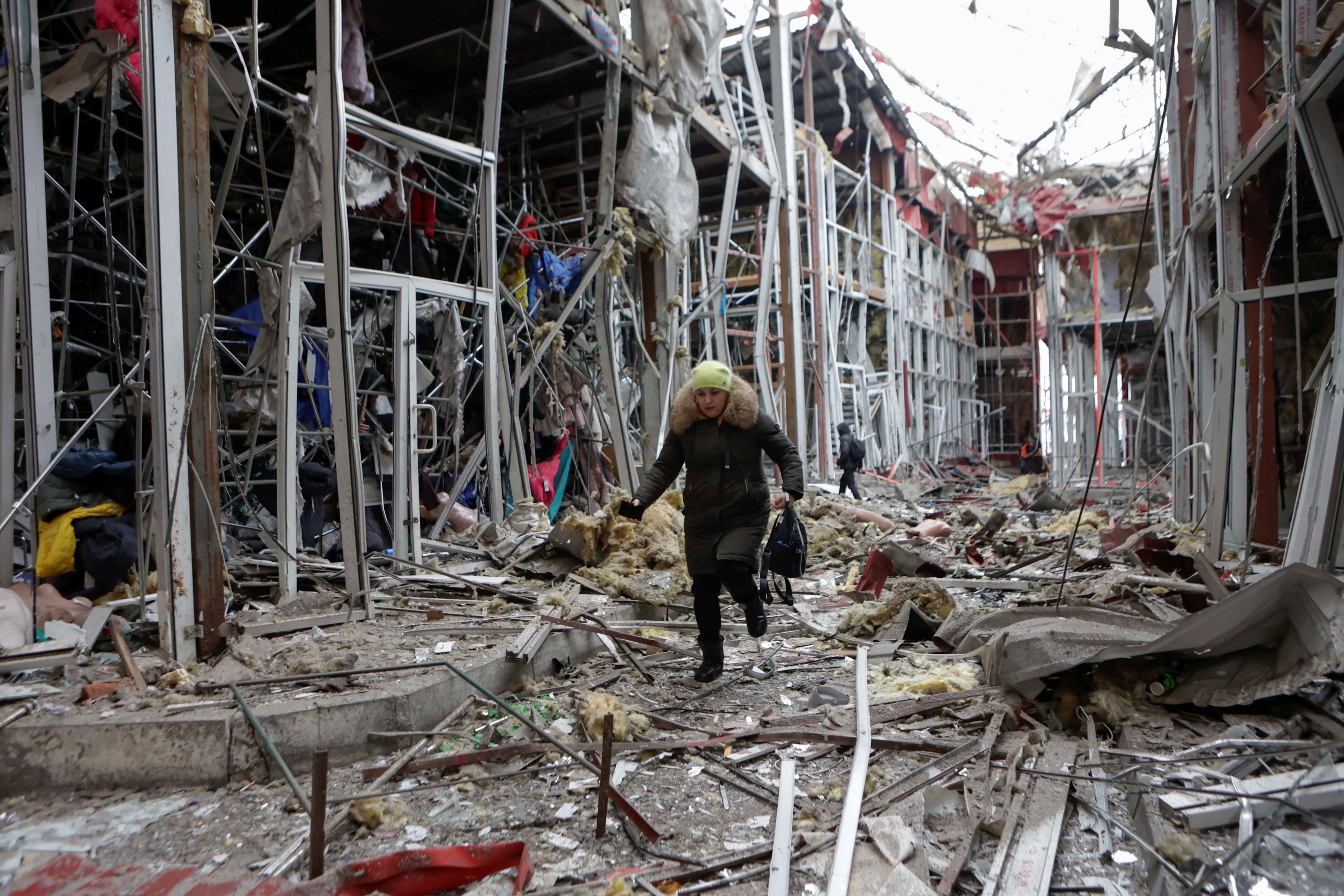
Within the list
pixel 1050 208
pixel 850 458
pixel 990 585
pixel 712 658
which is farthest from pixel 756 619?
pixel 1050 208

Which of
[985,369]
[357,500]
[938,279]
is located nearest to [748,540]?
[357,500]

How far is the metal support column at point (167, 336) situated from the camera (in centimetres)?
417

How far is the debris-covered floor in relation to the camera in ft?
8.61

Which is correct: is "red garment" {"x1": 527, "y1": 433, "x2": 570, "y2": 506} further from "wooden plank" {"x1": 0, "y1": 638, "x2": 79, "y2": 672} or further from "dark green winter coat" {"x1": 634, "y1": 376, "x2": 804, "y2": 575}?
"wooden plank" {"x1": 0, "y1": 638, "x2": 79, "y2": 672}

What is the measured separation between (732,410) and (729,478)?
38 cm

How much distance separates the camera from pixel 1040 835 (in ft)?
8.94

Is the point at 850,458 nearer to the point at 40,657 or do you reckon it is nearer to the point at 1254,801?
the point at 1254,801

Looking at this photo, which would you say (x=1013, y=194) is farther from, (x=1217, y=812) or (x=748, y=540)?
(x=1217, y=812)

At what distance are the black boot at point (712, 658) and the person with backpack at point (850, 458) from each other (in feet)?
32.8

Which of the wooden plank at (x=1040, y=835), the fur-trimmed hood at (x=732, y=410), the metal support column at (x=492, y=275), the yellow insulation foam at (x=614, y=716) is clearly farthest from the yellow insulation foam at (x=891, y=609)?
the metal support column at (x=492, y=275)

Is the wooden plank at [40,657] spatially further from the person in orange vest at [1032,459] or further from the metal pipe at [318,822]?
the person in orange vest at [1032,459]

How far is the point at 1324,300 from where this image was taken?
8.06m

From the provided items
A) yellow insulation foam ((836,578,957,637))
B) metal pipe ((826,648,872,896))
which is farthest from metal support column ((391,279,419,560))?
metal pipe ((826,648,872,896))

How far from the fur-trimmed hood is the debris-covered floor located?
4.41 ft
